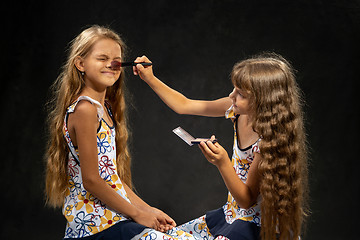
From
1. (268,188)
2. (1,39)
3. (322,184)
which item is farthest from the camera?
(322,184)

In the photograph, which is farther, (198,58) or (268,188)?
(198,58)

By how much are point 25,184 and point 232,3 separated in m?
1.90

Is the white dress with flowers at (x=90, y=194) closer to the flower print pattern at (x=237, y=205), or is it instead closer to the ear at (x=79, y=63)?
the ear at (x=79, y=63)

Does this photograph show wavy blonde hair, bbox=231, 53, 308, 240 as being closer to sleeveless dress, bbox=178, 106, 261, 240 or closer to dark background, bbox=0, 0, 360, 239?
sleeveless dress, bbox=178, 106, 261, 240

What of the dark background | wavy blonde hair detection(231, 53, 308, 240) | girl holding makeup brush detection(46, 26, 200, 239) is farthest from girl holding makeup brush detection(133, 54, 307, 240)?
the dark background

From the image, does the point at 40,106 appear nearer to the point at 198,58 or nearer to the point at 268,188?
the point at 198,58

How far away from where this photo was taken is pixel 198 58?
342 centimetres

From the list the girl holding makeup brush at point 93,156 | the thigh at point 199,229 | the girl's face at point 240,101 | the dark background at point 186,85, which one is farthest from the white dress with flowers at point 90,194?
the dark background at point 186,85

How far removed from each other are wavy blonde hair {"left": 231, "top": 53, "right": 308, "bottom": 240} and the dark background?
57.5 inches

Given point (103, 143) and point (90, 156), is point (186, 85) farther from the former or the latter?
point (90, 156)

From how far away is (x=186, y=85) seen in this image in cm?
343

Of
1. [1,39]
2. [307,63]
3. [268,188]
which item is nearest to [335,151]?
[307,63]

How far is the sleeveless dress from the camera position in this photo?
1953 mm

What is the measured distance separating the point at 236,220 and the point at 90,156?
643 mm
